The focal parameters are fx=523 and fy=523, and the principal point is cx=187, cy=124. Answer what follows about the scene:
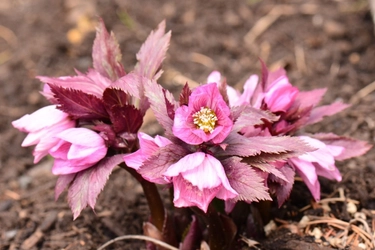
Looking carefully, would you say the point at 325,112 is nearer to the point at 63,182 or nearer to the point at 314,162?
the point at 314,162

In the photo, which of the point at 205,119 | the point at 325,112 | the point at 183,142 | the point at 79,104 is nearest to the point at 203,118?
the point at 205,119

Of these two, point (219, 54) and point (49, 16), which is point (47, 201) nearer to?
point (219, 54)

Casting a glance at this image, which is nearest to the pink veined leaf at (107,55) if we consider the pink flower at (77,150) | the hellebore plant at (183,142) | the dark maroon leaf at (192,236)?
the hellebore plant at (183,142)

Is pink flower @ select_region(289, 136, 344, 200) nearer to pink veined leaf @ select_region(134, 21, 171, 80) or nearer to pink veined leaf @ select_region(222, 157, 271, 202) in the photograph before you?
pink veined leaf @ select_region(222, 157, 271, 202)

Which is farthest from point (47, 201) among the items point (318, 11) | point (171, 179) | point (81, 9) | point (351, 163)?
point (318, 11)

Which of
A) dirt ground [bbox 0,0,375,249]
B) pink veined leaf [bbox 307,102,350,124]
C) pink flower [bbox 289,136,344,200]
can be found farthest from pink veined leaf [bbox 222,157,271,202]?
dirt ground [bbox 0,0,375,249]

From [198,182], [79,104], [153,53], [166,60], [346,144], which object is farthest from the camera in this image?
[166,60]
